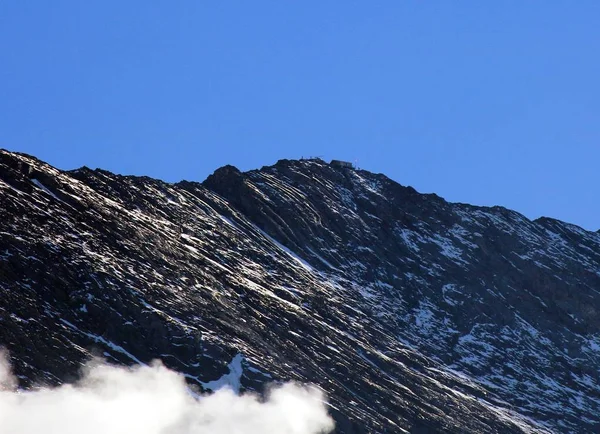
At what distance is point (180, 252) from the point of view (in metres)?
190

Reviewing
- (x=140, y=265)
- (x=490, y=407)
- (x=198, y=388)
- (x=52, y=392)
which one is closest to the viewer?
(x=52, y=392)

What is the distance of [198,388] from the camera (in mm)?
165250

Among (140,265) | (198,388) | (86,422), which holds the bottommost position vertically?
(86,422)

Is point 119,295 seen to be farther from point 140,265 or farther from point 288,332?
point 288,332

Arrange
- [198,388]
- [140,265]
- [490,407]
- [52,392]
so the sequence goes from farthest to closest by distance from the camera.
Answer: [490,407]
[140,265]
[198,388]
[52,392]

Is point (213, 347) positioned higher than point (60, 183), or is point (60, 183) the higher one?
point (60, 183)

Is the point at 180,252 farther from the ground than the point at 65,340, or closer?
farther from the ground

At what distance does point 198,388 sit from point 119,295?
13.1 meters

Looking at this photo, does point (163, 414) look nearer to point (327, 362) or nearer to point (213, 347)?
point (213, 347)

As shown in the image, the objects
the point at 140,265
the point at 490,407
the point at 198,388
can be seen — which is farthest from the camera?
the point at 490,407

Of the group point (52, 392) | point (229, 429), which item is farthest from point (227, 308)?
point (52, 392)

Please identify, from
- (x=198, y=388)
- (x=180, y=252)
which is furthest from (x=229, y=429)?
(x=180, y=252)

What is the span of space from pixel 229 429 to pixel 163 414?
679 cm

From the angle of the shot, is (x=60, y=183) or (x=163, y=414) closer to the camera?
(x=163, y=414)
